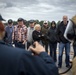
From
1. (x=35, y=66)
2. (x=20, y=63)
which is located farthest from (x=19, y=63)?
(x=35, y=66)

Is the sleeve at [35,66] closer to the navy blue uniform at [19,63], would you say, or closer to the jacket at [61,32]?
the navy blue uniform at [19,63]

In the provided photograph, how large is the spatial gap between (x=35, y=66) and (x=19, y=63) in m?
0.12

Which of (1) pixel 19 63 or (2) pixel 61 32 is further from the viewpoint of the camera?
(2) pixel 61 32

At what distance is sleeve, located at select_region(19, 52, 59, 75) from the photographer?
1.83 metres

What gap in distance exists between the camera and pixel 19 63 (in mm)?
1821

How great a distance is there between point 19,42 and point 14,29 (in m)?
0.52

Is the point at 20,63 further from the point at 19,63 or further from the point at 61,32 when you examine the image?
the point at 61,32

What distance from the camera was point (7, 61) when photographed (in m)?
1.86

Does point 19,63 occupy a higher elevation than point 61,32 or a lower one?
higher

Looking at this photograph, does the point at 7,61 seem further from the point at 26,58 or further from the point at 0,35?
the point at 0,35

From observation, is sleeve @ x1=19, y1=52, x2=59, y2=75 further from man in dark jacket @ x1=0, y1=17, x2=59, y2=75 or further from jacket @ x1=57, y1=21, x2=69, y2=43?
jacket @ x1=57, y1=21, x2=69, y2=43

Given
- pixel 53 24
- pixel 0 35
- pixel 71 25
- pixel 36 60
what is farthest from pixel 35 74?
pixel 53 24

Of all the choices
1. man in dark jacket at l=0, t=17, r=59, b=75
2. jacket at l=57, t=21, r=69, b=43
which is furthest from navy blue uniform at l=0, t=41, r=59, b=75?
jacket at l=57, t=21, r=69, b=43

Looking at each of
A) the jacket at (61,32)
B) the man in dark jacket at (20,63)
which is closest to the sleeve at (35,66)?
the man in dark jacket at (20,63)
